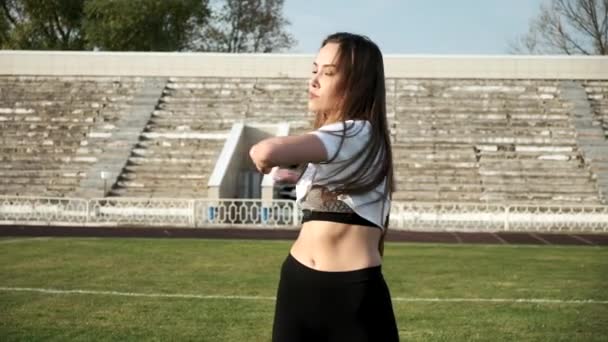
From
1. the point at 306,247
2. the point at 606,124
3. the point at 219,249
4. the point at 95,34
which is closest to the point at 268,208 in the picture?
the point at 219,249

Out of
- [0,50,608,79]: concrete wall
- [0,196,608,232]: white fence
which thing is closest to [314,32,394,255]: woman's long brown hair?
[0,196,608,232]: white fence

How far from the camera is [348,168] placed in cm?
288

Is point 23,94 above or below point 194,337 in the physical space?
below

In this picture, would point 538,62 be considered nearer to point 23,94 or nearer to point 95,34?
point 23,94

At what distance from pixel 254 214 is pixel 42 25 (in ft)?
106

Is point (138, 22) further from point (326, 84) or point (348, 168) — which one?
point (348, 168)

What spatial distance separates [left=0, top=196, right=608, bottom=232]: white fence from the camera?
23.5 meters

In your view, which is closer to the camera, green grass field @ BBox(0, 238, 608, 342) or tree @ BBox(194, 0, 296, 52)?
green grass field @ BBox(0, 238, 608, 342)

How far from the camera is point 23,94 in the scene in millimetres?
34844

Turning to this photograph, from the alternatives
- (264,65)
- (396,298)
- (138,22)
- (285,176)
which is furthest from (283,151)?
(138,22)

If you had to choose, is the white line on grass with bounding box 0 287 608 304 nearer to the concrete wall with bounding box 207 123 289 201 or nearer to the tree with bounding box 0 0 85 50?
the concrete wall with bounding box 207 123 289 201

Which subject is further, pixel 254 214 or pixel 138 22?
pixel 138 22

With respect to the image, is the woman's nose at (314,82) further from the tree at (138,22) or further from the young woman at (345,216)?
the tree at (138,22)

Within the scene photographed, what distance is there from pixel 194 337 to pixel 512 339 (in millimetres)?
2767
